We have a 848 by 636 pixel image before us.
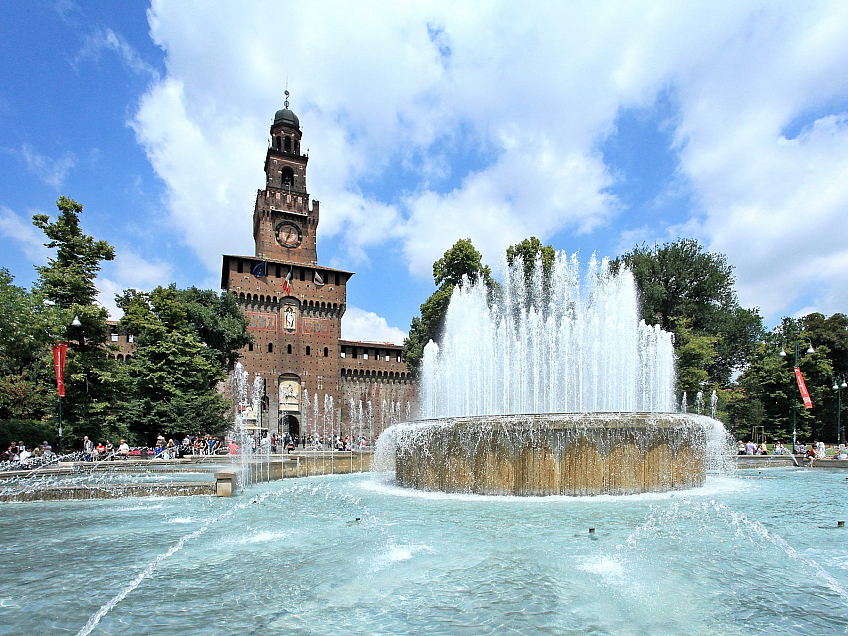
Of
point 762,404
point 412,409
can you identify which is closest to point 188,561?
point 762,404

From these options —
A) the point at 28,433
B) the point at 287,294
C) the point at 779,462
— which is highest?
the point at 287,294

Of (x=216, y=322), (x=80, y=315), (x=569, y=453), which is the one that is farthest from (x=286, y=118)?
(x=569, y=453)

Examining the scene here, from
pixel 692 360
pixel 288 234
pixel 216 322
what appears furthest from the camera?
pixel 288 234

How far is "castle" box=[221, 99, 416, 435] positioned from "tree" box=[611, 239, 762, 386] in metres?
21.8

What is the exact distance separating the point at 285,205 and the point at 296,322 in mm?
10035

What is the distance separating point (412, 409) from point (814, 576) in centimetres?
4247

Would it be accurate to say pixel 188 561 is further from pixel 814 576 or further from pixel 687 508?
pixel 687 508

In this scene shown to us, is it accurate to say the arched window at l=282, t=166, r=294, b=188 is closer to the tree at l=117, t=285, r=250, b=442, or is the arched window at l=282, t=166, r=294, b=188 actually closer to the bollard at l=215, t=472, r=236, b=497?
the tree at l=117, t=285, r=250, b=442

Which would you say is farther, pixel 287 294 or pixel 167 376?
pixel 287 294

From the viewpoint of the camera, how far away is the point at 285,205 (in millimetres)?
Answer: 45281

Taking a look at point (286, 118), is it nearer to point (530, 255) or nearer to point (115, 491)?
point (530, 255)

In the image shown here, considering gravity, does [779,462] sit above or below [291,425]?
above

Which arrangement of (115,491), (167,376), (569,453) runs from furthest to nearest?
(167,376) < (115,491) < (569,453)

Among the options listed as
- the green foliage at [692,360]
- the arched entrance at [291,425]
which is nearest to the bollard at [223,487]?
the green foliage at [692,360]
